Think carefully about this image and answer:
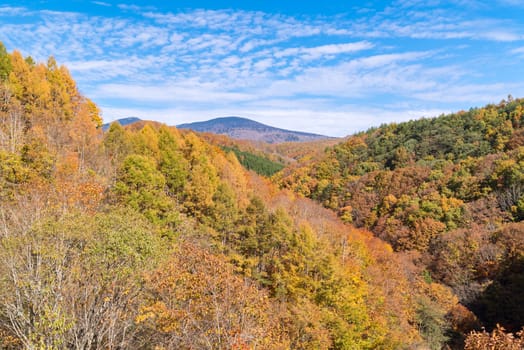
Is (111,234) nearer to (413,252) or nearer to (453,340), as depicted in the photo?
(453,340)

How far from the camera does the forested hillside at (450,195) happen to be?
169ft

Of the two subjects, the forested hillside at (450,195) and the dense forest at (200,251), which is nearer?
the dense forest at (200,251)

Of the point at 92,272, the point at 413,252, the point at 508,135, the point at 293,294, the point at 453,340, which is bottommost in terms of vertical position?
the point at 453,340

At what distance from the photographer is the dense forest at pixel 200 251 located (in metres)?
12.8

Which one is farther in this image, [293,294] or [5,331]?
[293,294]

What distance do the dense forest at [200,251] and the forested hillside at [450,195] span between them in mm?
451

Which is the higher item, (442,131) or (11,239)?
(442,131)

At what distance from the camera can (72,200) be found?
1786cm

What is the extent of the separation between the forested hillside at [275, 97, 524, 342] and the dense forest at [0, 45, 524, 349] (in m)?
0.45

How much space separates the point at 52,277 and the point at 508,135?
140 meters

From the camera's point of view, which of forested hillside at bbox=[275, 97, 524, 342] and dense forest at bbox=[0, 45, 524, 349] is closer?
dense forest at bbox=[0, 45, 524, 349]

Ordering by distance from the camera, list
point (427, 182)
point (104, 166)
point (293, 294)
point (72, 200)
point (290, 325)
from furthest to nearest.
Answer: point (427, 182) → point (104, 166) → point (293, 294) → point (290, 325) → point (72, 200)

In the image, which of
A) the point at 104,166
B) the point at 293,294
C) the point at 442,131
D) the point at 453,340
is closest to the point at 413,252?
the point at 453,340

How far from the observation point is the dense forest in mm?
12820
